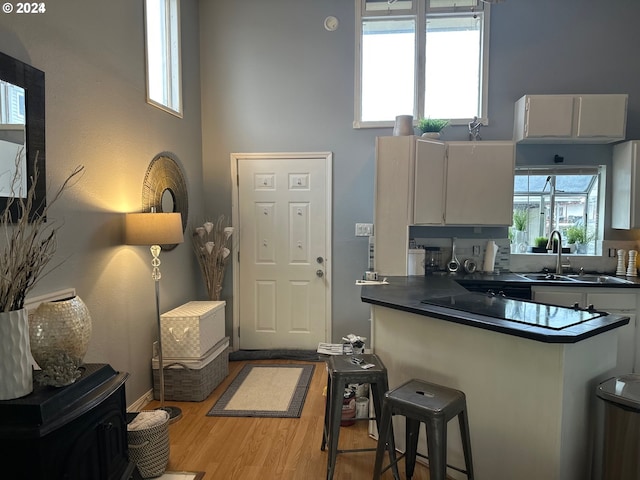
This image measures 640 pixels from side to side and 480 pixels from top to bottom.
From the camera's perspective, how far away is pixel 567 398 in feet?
6.19

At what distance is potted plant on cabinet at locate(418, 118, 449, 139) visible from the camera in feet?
12.5

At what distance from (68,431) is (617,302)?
3946 millimetres

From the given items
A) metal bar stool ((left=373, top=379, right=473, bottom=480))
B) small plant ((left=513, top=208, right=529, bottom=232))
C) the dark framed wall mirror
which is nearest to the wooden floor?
metal bar stool ((left=373, top=379, right=473, bottom=480))

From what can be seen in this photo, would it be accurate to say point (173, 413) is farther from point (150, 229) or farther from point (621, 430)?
point (621, 430)

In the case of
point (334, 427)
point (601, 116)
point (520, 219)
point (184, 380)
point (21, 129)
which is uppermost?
point (601, 116)

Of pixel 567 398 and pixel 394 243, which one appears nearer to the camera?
A: pixel 567 398

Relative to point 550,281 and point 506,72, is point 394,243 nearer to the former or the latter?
point 550,281

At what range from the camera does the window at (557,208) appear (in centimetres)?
416

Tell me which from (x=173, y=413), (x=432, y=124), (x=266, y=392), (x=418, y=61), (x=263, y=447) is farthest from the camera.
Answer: (x=418, y=61)

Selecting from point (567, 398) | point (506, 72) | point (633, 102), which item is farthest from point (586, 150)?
point (567, 398)

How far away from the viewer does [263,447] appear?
263 cm

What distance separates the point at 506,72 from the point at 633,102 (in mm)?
1209

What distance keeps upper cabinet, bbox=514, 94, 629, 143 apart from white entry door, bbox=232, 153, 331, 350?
197 centimetres

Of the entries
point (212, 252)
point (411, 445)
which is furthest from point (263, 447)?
point (212, 252)
